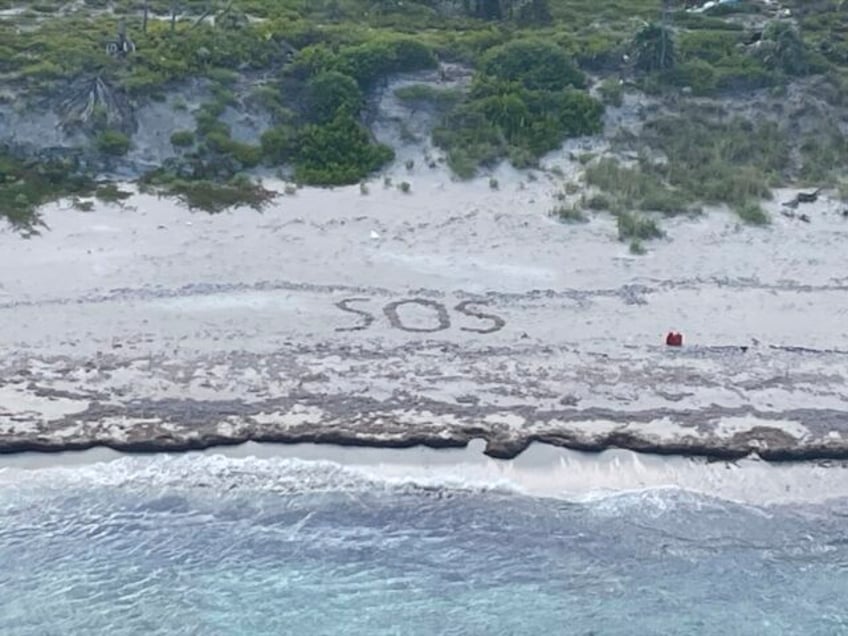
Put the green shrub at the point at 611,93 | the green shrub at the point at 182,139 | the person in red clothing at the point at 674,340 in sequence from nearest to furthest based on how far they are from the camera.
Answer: the person in red clothing at the point at 674,340 < the green shrub at the point at 182,139 < the green shrub at the point at 611,93

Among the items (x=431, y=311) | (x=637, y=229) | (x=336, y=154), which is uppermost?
(x=336, y=154)

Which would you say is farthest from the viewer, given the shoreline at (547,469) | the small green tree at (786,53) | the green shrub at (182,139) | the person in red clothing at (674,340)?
the small green tree at (786,53)

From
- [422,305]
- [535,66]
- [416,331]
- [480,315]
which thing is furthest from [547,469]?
[535,66]

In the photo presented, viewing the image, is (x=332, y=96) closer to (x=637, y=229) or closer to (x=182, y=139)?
(x=182, y=139)

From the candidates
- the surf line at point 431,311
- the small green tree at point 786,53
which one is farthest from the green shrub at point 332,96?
the small green tree at point 786,53

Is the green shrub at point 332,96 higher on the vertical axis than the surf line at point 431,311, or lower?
higher

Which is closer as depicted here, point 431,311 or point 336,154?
point 431,311

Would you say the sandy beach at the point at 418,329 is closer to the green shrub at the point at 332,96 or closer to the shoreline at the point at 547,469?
the shoreline at the point at 547,469

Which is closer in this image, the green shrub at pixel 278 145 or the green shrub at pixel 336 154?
the green shrub at pixel 336 154
